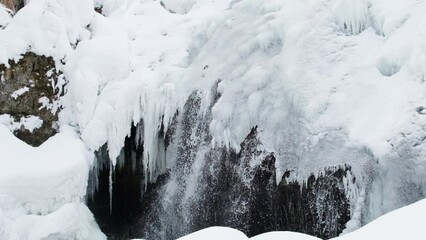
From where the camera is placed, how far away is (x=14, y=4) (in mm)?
6910

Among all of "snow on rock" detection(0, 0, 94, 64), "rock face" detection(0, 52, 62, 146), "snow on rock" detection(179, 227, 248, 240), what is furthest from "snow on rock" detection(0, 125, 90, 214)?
"snow on rock" detection(179, 227, 248, 240)

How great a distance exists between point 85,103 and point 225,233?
12.5 feet

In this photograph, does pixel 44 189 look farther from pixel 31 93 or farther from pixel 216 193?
pixel 216 193

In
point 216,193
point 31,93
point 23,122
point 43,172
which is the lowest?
point 216,193

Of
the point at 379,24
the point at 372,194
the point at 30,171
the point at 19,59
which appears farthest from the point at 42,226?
the point at 379,24

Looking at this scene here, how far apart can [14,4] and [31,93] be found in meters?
1.52

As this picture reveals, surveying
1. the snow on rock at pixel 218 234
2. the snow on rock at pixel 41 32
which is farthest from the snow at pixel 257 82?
A: the snow on rock at pixel 218 234

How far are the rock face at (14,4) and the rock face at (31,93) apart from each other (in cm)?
101

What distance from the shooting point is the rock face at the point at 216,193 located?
5160mm

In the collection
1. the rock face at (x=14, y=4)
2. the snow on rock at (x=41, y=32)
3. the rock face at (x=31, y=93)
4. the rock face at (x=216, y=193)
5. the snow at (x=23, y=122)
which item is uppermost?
the rock face at (x=14, y=4)

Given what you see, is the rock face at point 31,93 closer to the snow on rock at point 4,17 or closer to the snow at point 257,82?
the snow at point 257,82

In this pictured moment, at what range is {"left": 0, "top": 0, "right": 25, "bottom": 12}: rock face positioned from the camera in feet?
22.3

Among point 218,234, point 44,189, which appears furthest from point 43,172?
point 218,234

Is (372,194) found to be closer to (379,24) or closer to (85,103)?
(379,24)
